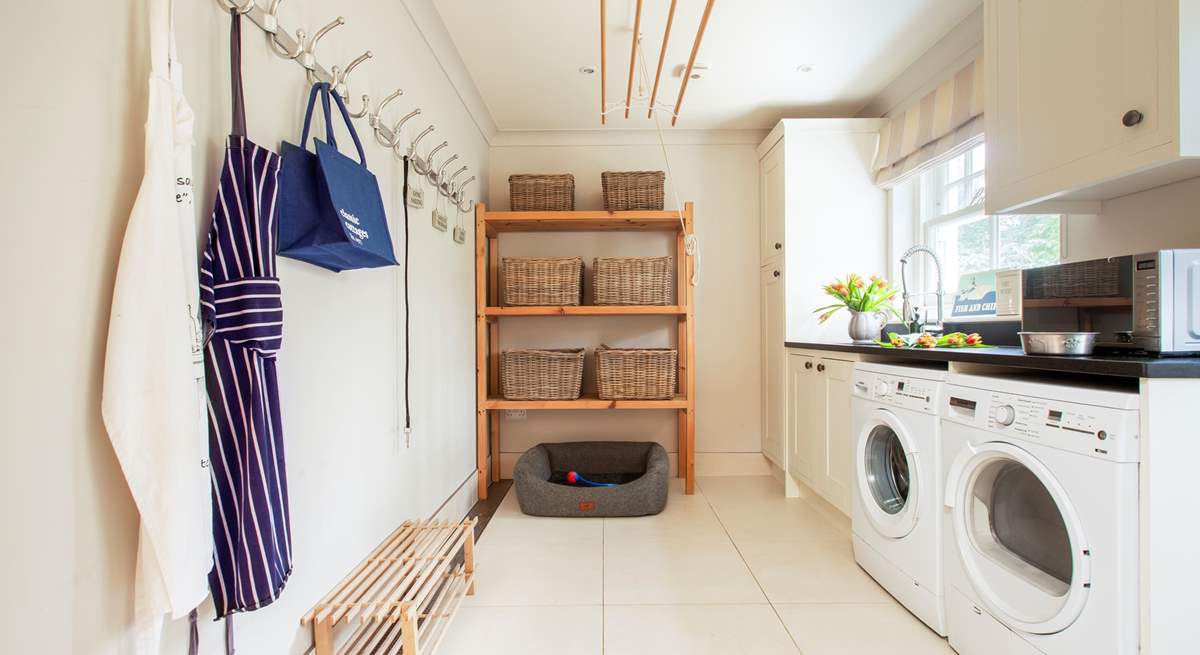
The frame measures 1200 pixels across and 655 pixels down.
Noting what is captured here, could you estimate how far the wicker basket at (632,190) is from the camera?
304 cm

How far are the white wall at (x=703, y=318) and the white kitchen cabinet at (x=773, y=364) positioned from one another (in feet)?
0.34

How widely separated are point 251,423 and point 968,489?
1777mm

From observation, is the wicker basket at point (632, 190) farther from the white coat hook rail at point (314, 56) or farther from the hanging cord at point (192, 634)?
the hanging cord at point (192, 634)

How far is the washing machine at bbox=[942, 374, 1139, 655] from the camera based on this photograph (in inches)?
40.7

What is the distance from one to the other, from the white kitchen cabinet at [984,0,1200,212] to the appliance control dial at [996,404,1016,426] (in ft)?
2.33

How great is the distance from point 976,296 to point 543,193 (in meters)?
2.28

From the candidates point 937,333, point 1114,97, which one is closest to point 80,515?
point 1114,97

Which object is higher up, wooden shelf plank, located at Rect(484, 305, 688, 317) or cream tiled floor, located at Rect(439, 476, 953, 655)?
wooden shelf plank, located at Rect(484, 305, 688, 317)

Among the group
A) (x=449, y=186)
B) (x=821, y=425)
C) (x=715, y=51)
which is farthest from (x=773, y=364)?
(x=449, y=186)

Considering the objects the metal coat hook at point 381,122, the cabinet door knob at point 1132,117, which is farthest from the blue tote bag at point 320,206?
the cabinet door knob at point 1132,117

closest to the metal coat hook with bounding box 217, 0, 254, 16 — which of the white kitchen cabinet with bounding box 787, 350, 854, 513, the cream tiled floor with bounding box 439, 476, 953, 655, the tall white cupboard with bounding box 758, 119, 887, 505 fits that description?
the cream tiled floor with bounding box 439, 476, 953, 655

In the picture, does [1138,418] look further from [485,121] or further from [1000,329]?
[485,121]

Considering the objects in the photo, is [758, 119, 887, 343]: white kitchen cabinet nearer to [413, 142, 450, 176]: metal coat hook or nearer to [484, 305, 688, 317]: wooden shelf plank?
[484, 305, 688, 317]: wooden shelf plank

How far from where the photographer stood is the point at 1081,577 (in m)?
1.09
